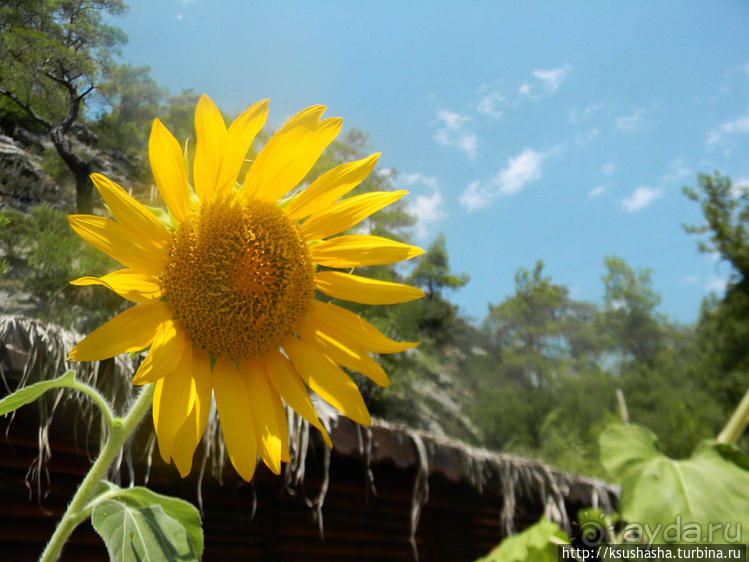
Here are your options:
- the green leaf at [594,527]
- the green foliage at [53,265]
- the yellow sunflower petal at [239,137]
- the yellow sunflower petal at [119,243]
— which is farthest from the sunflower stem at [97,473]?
the green leaf at [594,527]

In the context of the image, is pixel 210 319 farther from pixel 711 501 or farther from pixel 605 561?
pixel 605 561

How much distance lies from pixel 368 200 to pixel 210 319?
228 mm

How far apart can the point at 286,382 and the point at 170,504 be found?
22 centimetres

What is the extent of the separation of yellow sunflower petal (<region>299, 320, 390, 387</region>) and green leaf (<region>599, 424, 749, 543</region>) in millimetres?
958

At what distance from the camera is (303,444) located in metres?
2.00

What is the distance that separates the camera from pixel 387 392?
22.4 feet

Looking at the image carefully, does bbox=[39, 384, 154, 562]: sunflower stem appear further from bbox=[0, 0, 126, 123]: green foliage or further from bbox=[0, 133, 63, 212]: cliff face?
bbox=[0, 0, 126, 123]: green foliage

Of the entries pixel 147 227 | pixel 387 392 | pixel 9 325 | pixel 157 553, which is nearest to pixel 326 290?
pixel 147 227

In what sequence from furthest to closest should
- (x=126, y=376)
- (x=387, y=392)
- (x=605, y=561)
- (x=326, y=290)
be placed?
(x=387, y=392), (x=126, y=376), (x=605, y=561), (x=326, y=290)

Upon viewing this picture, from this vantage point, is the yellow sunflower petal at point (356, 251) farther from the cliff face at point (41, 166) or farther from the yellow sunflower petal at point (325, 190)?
the cliff face at point (41, 166)

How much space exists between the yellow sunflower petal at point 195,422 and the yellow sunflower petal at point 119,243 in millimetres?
107

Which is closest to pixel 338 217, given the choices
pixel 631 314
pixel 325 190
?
pixel 325 190

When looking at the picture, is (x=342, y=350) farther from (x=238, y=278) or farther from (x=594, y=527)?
(x=594, y=527)

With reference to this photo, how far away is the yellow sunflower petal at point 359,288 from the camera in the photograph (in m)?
0.59
